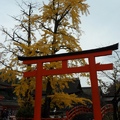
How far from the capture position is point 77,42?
14141mm

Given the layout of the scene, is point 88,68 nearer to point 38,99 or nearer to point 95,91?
point 95,91

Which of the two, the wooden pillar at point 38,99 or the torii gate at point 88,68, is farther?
the wooden pillar at point 38,99

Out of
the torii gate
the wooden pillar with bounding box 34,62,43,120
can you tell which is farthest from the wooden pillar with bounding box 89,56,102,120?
the wooden pillar with bounding box 34,62,43,120

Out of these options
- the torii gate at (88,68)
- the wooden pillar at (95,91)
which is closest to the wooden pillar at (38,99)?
the torii gate at (88,68)

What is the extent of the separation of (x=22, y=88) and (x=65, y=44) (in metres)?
4.00

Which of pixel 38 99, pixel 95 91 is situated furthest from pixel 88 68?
pixel 38 99

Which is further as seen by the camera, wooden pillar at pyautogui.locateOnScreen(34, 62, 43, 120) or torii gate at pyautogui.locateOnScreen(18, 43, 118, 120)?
wooden pillar at pyautogui.locateOnScreen(34, 62, 43, 120)

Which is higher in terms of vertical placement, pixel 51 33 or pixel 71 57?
pixel 51 33

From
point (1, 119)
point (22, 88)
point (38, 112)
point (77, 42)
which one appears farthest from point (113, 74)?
point (1, 119)

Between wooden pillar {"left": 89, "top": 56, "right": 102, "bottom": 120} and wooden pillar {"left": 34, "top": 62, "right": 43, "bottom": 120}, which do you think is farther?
wooden pillar {"left": 34, "top": 62, "right": 43, "bottom": 120}

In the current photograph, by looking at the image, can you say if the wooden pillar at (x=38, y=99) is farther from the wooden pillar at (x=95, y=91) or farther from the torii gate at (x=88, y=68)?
the wooden pillar at (x=95, y=91)

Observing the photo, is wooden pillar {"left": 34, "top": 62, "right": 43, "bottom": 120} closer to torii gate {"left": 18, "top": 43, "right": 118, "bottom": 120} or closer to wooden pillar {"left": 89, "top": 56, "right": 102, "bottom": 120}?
torii gate {"left": 18, "top": 43, "right": 118, "bottom": 120}

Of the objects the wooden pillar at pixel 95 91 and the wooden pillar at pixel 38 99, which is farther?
the wooden pillar at pixel 38 99

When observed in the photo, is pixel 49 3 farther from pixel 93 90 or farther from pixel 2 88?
pixel 2 88
